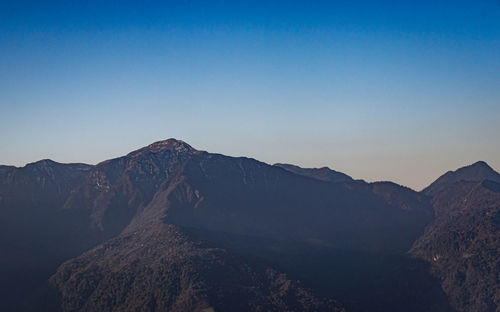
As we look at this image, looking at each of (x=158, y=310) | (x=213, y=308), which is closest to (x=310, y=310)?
(x=213, y=308)

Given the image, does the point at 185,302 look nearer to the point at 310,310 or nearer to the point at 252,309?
the point at 252,309

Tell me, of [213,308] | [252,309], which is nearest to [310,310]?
[252,309]

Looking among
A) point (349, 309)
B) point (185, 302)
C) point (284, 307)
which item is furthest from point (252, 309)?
point (349, 309)

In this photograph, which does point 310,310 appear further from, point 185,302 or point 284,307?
point 185,302

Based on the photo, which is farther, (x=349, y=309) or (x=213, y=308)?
(x=349, y=309)

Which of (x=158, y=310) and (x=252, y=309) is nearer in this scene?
(x=252, y=309)

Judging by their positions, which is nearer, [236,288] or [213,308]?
[213,308]

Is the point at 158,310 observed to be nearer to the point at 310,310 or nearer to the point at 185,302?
the point at 185,302
